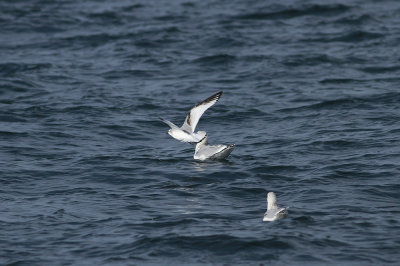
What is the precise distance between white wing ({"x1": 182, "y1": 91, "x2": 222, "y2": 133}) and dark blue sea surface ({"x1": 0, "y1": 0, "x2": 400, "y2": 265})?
85cm

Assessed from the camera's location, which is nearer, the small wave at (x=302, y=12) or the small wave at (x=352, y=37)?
the small wave at (x=352, y=37)

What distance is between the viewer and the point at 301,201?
15.1 meters

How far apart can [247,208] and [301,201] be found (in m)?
1.07

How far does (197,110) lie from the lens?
727 inches

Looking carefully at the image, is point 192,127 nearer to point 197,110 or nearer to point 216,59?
point 197,110

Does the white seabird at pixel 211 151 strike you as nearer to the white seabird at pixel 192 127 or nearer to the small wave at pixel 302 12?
the white seabird at pixel 192 127

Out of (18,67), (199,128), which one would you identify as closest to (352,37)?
(199,128)

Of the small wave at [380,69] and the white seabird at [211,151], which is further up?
the white seabird at [211,151]

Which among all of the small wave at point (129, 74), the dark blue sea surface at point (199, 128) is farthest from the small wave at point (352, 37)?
the small wave at point (129, 74)

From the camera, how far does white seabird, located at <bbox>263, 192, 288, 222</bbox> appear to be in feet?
44.3

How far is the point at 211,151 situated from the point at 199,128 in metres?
4.17

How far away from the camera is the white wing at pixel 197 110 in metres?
18.2

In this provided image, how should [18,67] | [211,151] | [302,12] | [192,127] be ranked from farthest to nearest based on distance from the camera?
1. [302,12]
2. [18,67]
3. [192,127]
4. [211,151]

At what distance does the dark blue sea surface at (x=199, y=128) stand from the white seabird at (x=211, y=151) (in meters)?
0.28
